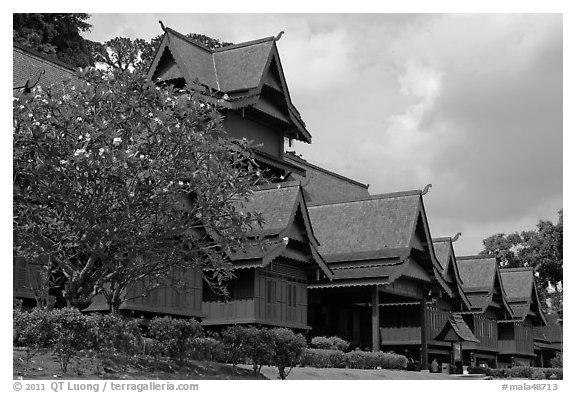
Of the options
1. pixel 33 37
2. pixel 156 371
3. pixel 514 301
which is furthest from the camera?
pixel 514 301

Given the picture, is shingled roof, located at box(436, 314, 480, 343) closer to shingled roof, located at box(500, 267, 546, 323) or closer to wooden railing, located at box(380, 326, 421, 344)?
wooden railing, located at box(380, 326, 421, 344)

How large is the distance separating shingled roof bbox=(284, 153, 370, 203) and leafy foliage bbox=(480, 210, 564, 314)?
18.3 meters

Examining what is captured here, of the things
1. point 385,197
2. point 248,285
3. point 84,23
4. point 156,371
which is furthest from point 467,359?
point 156,371

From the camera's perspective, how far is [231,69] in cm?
3784

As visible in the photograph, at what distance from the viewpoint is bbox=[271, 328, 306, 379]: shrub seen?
73.9 ft

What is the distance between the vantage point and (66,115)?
1784 centimetres

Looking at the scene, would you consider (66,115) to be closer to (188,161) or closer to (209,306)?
(188,161)

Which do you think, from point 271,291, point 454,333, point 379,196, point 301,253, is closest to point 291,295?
point 271,291

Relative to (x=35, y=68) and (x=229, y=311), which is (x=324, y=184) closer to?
(x=229, y=311)

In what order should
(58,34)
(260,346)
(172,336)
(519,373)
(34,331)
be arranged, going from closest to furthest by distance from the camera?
(34,331)
(172,336)
(260,346)
(519,373)
(58,34)

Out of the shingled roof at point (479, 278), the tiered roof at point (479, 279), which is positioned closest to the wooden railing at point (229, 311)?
the shingled roof at point (479, 278)

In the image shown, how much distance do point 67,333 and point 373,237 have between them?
20.7m

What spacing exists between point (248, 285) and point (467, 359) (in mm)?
24864

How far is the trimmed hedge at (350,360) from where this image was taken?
29094 millimetres
